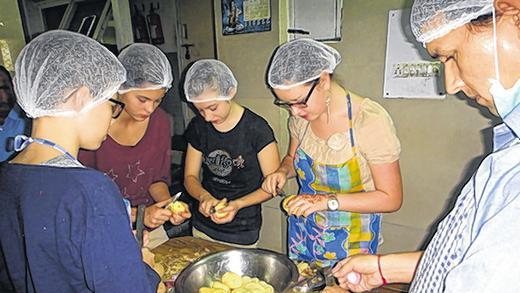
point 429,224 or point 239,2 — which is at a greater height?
point 239,2

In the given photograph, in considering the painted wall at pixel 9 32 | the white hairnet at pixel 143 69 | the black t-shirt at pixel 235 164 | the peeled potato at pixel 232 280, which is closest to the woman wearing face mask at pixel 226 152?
the black t-shirt at pixel 235 164

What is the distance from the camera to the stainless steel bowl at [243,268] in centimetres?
138

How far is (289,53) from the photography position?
1693 mm

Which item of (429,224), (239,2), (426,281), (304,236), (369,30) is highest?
(239,2)

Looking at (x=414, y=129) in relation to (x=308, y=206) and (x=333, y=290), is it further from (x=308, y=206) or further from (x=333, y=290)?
(x=333, y=290)

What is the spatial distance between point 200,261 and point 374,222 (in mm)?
853

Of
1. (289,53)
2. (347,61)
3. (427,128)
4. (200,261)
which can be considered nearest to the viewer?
(200,261)

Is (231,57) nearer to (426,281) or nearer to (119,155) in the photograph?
(119,155)

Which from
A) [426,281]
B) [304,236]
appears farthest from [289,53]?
[426,281]

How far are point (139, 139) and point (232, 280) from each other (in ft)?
3.25

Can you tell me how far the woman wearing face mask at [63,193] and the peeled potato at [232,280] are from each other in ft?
1.29

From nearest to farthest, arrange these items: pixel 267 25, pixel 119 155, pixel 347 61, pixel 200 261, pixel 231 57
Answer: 1. pixel 200 261
2. pixel 119 155
3. pixel 347 61
4. pixel 267 25
5. pixel 231 57

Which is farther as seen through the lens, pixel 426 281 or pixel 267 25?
pixel 267 25

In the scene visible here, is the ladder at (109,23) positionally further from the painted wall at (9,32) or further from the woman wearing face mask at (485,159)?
the woman wearing face mask at (485,159)
